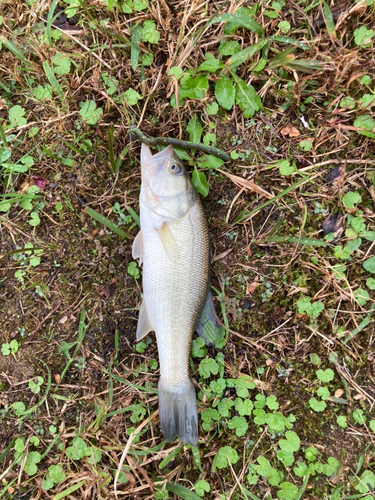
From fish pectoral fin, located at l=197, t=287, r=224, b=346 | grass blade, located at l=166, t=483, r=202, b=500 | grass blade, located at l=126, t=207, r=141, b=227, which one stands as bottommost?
grass blade, located at l=166, t=483, r=202, b=500

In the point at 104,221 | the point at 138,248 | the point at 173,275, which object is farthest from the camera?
the point at 104,221

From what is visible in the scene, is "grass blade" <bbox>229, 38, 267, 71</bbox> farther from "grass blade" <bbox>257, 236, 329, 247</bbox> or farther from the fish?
"grass blade" <bbox>257, 236, 329, 247</bbox>

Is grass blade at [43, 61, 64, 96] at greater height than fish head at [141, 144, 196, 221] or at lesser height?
greater

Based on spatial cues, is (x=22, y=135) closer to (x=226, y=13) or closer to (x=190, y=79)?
(x=190, y=79)

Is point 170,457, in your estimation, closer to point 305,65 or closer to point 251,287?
point 251,287

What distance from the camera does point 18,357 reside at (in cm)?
279

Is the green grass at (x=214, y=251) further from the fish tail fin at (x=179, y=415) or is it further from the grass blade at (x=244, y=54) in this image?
the fish tail fin at (x=179, y=415)

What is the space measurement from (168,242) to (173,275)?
27 cm

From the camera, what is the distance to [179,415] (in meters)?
2.51

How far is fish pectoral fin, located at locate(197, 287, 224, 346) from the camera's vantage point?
2.63 m

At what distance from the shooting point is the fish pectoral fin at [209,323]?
263 cm

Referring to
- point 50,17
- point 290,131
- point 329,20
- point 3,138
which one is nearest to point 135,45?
point 50,17

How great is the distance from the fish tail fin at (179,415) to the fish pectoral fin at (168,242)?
1.07m

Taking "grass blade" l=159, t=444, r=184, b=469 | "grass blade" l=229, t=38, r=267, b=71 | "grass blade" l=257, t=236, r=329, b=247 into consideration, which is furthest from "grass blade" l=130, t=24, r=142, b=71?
"grass blade" l=159, t=444, r=184, b=469
